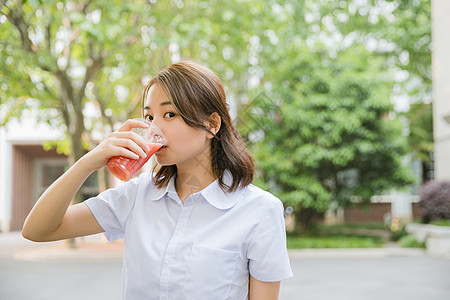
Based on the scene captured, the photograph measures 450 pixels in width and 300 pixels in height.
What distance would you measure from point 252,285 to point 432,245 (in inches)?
444

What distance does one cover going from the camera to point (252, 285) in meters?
1.39

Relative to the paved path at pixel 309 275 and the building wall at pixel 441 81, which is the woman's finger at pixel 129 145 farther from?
the building wall at pixel 441 81

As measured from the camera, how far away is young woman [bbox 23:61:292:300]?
134 cm

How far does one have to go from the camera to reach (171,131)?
141cm

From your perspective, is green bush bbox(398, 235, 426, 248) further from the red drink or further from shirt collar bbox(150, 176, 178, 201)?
the red drink

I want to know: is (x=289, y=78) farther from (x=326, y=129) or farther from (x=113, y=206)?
(x=113, y=206)

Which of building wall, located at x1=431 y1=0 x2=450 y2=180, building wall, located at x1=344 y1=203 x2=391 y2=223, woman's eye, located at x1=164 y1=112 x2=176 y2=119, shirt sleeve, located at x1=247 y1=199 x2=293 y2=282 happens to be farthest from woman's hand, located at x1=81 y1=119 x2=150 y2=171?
building wall, located at x1=344 y1=203 x2=391 y2=223

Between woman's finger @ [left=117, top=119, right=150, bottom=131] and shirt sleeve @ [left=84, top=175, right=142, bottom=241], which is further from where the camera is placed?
shirt sleeve @ [left=84, top=175, right=142, bottom=241]

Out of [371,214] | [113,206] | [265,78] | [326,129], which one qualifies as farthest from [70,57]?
[371,214]

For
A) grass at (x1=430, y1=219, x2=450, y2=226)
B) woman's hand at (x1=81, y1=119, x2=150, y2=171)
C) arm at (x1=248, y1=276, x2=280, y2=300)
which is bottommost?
grass at (x1=430, y1=219, x2=450, y2=226)

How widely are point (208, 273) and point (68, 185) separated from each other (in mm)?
453

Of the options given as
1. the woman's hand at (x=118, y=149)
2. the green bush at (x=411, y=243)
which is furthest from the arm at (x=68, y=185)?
the green bush at (x=411, y=243)

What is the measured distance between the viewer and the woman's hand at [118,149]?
4.36 feet

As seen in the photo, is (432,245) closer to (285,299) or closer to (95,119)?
(285,299)
